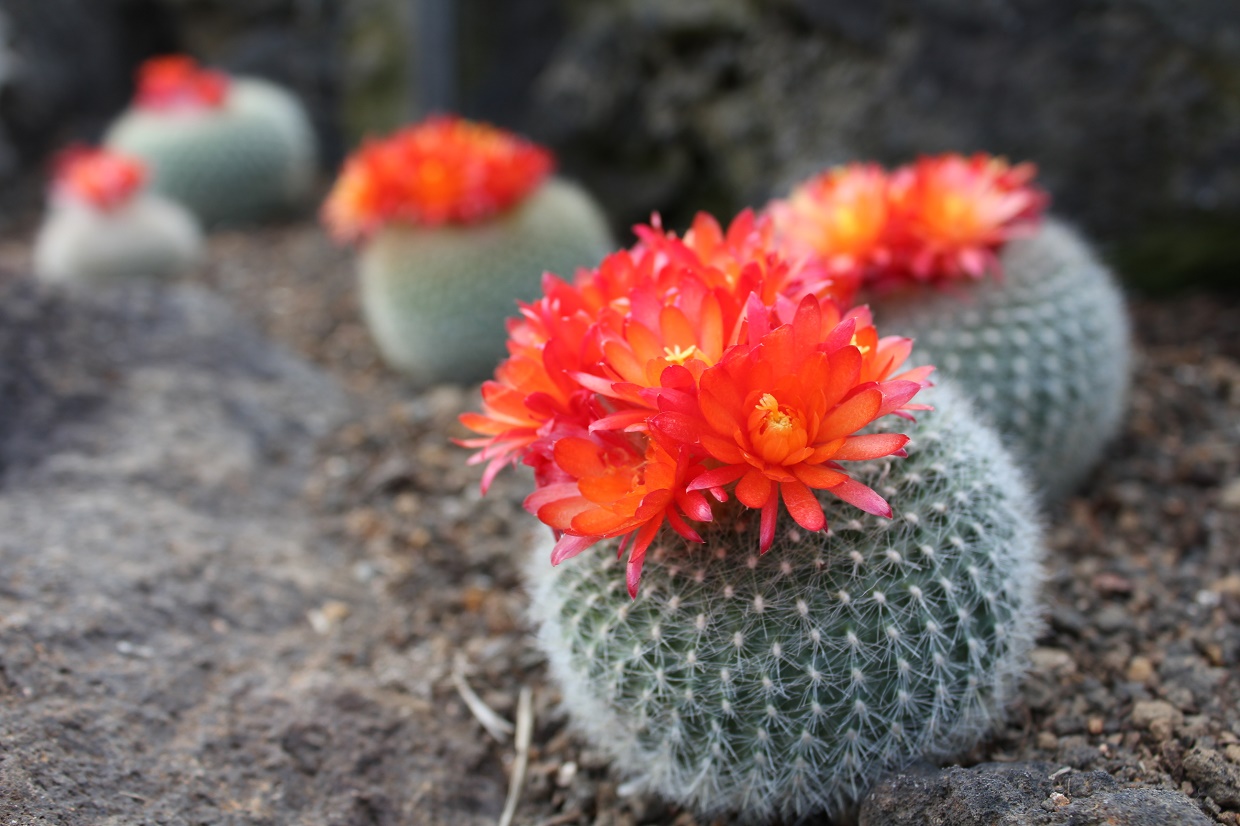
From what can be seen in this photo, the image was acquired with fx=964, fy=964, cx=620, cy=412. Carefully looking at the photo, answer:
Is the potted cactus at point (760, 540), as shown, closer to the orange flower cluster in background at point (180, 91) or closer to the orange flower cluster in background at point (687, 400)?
the orange flower cluster in background at point (687, 400)

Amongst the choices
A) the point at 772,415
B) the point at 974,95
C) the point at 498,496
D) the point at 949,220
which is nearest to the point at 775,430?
the point at 772,415

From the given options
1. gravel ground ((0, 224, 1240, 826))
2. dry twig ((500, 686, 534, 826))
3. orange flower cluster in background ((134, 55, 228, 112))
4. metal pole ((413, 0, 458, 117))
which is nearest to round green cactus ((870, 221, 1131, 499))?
gravel ground ((0, 224, 1240, 826))

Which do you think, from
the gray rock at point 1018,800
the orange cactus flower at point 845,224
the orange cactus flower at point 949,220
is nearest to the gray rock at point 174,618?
the gray rock at point 1018,800

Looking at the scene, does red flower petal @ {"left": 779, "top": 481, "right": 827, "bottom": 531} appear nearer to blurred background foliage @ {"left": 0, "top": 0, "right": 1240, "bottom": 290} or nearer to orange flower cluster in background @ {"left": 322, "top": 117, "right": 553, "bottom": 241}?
orange flower cluster in background @ {"left": 322, "top": 117, "right": 553, "bottom": 241}

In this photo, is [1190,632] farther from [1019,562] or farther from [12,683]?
[12,683]

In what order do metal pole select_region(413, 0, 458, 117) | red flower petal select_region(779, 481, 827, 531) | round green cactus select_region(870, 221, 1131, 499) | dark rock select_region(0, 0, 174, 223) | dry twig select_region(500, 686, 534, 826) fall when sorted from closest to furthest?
red flower petal select_region(779, 481, 827, 531), dry twig select_region(500, 686, 534, 826), round green cactus select_region(870, 221, 1131, 499), metal pole select_region(413, 0, 458, 117), dark rock select_region(0, 0, 174, 223)

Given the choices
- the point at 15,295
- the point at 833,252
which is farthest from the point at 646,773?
the point at 15,295

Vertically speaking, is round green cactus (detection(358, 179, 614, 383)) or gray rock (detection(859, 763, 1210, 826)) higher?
round green cactus (detection(358, 179, 614, 383))
